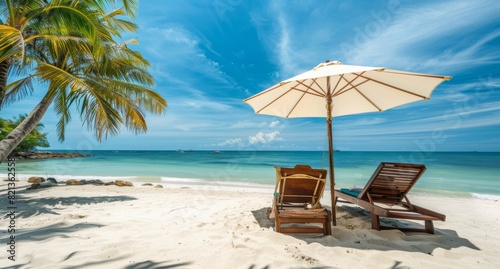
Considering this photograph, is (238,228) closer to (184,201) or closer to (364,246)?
(364,246)

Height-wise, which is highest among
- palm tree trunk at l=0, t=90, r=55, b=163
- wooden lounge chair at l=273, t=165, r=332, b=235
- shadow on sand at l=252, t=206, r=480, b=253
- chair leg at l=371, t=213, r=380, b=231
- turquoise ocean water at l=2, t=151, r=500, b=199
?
palm tree trunk at l=0, t=90, r=55, b=163

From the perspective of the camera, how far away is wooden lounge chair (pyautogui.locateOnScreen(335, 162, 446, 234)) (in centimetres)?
320

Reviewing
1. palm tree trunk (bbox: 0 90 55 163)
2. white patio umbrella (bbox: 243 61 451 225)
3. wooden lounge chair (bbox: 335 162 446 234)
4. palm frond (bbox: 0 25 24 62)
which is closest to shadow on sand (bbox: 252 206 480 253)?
wooden lounge chair (bbox: 335 162 446 234)

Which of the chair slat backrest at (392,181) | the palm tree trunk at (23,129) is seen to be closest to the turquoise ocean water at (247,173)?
the chair slat backrest at (392,181)

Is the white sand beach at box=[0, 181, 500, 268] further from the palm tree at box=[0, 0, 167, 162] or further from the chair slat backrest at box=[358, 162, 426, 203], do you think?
the palm tree at box=[0, 0, 167, 162]

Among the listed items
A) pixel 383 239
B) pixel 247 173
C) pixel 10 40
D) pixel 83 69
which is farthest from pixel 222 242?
pixel 247 173

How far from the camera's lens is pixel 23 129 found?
5.19 meters

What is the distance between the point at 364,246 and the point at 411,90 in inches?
91.6

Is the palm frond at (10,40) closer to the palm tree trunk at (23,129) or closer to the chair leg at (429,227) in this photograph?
the palm tree trunk at (23,129)

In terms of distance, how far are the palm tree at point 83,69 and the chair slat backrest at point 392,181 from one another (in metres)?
5.27

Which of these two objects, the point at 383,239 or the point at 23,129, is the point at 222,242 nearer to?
the point at 383,239

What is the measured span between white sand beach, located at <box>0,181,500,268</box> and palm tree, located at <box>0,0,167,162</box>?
7.68 ft

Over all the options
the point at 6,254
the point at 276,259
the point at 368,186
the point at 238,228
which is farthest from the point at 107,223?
the point at 368,186

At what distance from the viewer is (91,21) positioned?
4250 mm
